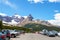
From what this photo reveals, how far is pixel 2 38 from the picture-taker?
54.6ft

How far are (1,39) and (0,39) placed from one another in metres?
0.24

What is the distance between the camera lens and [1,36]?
16672 mm

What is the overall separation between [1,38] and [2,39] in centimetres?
26

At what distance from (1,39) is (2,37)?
0.35m

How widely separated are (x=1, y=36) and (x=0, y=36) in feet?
0.51

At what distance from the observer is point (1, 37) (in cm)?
1656

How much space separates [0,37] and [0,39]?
278mm

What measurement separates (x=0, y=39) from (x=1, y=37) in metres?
0.41

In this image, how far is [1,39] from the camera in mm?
16406

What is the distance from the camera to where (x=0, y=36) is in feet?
54.2

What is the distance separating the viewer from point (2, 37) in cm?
1672

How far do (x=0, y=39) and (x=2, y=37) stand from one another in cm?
57

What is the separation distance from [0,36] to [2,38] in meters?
0.27

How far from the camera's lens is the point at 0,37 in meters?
16.4
